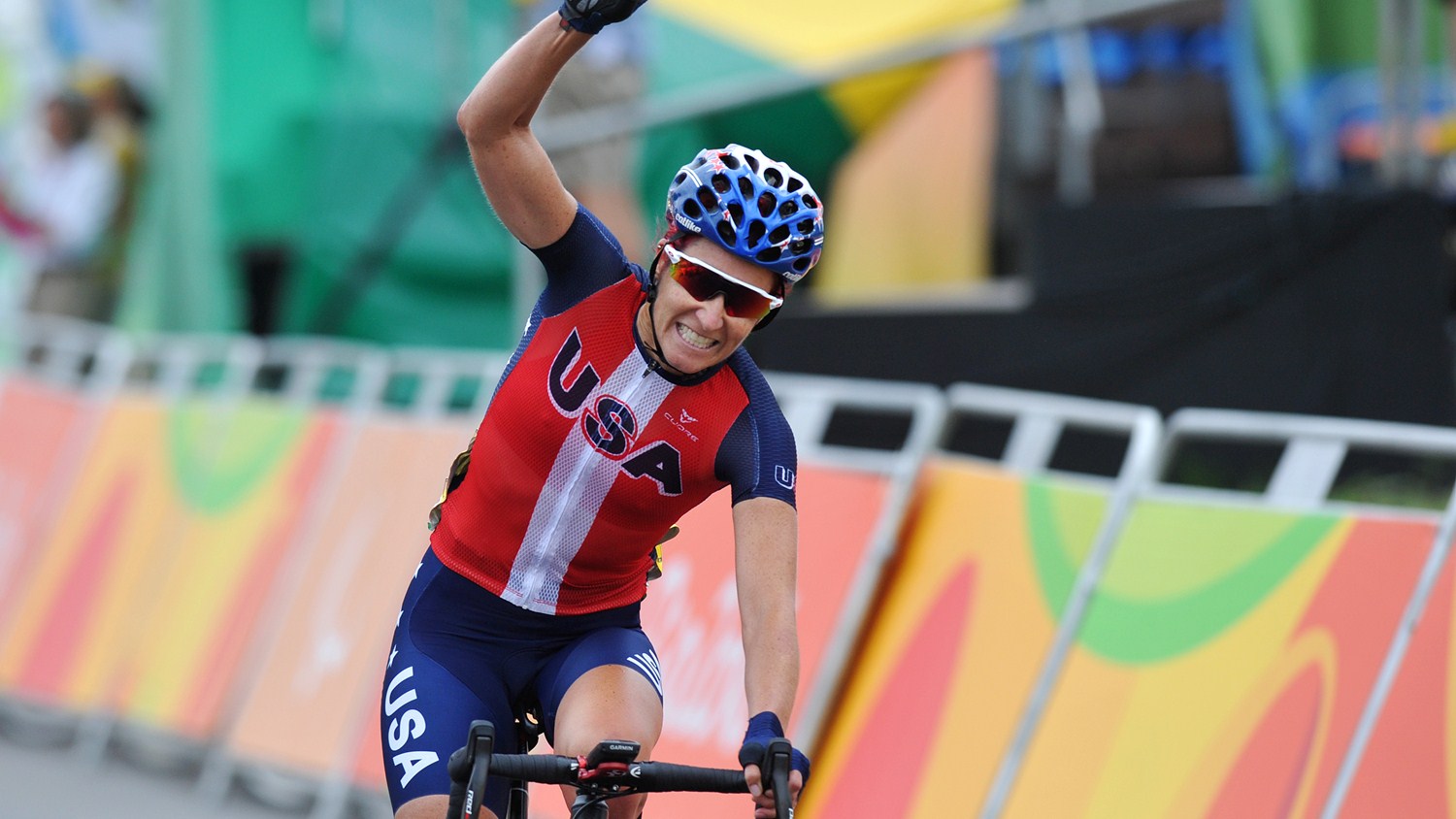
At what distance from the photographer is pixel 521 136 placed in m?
4.29

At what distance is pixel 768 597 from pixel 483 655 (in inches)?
29.7

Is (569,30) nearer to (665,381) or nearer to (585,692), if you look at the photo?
(665,381)

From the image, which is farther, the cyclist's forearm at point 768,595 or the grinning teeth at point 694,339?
the grinning teeth at point 694,339

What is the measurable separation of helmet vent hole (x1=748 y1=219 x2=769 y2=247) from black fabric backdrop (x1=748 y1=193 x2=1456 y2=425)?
14.0 feet

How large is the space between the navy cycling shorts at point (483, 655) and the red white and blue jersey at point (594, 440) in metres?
0.06

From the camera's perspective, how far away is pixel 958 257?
33.2 feet

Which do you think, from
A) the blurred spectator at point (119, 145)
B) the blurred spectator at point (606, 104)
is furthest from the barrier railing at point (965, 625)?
the blurred spectator at point (119, 145)

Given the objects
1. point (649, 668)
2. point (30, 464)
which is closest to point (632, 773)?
point (649, 668)

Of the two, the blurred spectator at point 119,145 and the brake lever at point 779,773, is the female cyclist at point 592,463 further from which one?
the blurred spectator at point 119,145

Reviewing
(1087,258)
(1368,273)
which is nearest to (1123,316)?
(1087,258)

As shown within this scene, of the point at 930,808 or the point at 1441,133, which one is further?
the point at 1441,133

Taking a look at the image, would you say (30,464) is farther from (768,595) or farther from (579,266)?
(768,595)

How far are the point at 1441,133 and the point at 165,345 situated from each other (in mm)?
7789

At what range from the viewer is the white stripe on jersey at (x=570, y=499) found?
4484 millimetres
